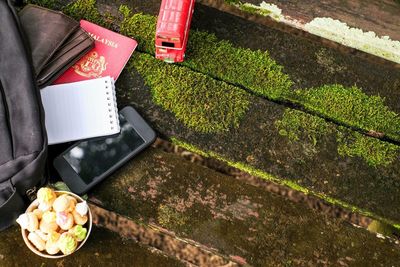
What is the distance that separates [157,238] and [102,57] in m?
0.68

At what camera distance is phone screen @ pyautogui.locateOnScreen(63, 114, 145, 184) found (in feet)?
5.62

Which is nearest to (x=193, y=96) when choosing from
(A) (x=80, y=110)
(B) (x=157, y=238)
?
(A) (x=80, y=110)

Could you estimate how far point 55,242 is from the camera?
152 centimetres

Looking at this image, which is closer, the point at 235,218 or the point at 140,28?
Result: the point at 235,218

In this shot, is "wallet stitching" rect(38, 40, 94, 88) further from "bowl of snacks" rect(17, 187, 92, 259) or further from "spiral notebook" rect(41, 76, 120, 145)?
"bowl of snacks" rect(17, 187, 92, 259)

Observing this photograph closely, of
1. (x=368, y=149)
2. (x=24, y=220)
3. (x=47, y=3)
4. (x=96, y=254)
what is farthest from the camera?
(x=47, y=3)

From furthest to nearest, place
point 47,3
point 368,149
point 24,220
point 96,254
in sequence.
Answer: point 47,3
point 368,149
point 96,254
point 24,220

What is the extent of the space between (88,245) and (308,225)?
0.75 m

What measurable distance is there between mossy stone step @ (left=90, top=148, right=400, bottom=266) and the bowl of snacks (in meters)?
0.19

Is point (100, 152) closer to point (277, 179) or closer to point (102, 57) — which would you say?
point (102, 57)

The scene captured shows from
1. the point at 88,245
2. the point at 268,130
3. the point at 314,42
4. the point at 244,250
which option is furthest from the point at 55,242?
the point at 314,42

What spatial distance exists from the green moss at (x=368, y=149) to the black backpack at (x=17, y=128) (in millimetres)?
1021

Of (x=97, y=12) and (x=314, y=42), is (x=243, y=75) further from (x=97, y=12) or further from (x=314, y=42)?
(x=97, y=12)

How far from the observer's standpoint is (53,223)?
1515 mm
